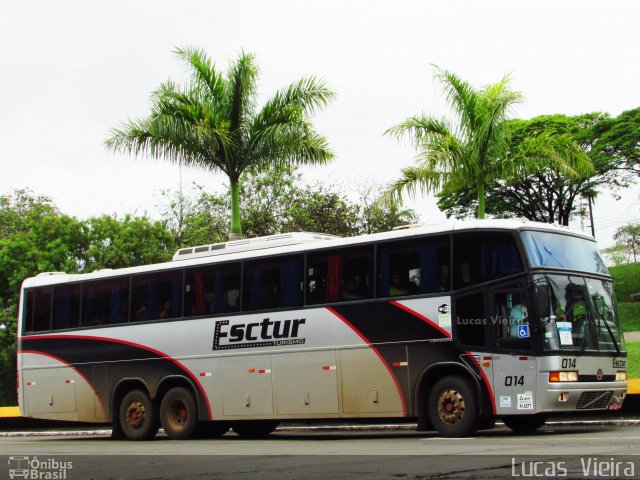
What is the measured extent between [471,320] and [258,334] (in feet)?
14.7

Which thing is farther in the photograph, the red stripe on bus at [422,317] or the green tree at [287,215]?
the green tree at [287,215]

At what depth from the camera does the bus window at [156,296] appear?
19.5 meters

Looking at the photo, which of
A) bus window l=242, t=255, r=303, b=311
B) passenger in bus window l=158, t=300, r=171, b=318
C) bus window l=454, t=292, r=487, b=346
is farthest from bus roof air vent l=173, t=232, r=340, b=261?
bus window l=454, t=292, r=487, b=346

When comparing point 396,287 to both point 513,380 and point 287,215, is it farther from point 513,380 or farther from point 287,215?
point 287,215

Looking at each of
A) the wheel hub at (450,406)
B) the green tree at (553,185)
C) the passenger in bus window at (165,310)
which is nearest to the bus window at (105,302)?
the passenger in bus window at (165,310)

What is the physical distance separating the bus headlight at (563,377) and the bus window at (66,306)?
10.7 m

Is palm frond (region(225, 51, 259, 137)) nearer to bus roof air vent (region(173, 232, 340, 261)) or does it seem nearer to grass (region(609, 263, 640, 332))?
bus roof air vent (region(173, 232, 340, 261))

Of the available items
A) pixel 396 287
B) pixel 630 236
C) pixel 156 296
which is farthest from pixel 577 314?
pixel 630 236

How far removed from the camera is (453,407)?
15352 millimetres

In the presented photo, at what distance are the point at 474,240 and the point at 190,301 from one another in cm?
627

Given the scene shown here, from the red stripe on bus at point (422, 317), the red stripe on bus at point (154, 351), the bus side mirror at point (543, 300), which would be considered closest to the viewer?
the bus side mirror at point (543, 300)

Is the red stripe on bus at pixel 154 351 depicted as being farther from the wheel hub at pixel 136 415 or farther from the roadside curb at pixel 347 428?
the roadside curb at pixel 347 428

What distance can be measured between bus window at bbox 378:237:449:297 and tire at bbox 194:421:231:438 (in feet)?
17.4

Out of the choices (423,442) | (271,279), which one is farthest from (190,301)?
(423,442)
